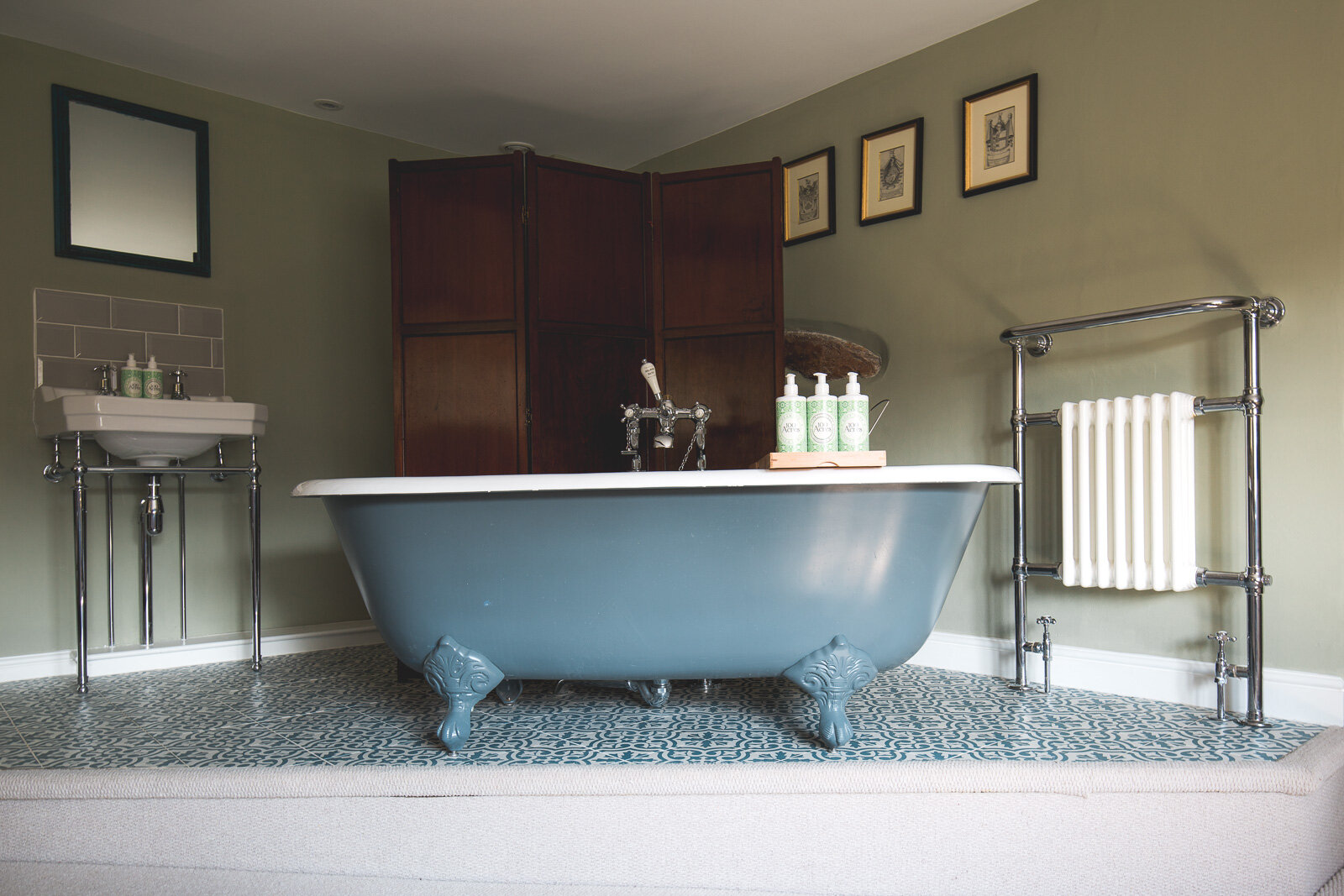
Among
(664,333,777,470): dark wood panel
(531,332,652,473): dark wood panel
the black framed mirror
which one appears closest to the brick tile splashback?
the black framed mirror

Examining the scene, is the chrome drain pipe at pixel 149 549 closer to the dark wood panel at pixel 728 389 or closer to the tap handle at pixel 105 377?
the tap handle at pixel 105 377

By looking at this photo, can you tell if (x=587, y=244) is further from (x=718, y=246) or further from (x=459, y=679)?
(x=459, y=679)

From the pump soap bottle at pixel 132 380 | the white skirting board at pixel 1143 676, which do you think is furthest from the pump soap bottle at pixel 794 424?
the pump soap bottle at pixel 132 380

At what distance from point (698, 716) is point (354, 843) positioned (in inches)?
33.1

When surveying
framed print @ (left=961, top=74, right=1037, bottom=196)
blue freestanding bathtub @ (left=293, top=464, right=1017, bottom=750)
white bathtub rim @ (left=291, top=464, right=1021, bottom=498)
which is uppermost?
framed print @ (left=961, top=74, right=1037, bottom=196)

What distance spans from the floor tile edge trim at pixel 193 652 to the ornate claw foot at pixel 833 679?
203 cm

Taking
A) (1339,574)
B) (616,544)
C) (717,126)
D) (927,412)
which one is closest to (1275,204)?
(1339,574)

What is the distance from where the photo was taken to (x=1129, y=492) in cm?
229

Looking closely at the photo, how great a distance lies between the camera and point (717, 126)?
3.60 m

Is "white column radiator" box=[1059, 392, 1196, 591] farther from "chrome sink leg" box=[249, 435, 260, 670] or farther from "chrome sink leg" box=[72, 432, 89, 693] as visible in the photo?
"chrome sink leg" box=[72, 432, 89, 693]

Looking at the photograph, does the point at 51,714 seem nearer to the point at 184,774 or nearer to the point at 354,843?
the point at 184,774

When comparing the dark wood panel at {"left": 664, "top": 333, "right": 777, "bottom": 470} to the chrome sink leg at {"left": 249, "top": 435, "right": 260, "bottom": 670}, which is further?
the dark wood panel at {"left": 664, "top": 333, "right": 777, "bottom": 470}

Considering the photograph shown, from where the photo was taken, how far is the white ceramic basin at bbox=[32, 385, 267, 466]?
8.32ft

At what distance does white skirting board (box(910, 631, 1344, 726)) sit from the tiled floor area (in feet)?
0.18
